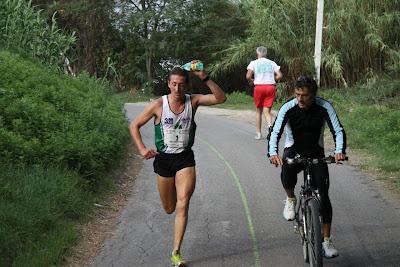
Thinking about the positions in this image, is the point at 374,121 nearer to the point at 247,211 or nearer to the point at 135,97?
the point at 247,211

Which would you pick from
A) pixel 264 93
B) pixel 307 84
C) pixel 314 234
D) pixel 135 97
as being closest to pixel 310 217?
pixel 314 234

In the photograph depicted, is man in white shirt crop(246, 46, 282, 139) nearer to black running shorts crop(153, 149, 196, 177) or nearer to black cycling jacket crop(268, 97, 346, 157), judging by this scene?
black cycling jacket crop(268, 97, 346, 157)

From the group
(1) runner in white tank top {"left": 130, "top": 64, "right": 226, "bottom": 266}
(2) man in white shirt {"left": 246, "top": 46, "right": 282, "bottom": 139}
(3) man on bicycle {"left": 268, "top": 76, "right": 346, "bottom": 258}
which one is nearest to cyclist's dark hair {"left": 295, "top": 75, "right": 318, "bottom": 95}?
(3) man on bicycle {"left": 268, "top": 76, "right": 346, "bottom": 258}

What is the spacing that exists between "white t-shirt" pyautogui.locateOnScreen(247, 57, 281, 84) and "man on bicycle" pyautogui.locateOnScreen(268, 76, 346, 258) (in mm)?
6442

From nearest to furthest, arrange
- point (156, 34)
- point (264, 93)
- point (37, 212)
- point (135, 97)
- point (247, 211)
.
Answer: point (37, 212) < point (247, 211) < point (264, 93) < point (135, 97) < point (156, 34)

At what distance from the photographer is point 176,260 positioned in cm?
558

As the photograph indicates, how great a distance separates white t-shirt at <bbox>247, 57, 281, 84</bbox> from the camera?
12.0 meters

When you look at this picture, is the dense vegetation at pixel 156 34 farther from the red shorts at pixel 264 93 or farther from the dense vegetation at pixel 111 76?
the red shorts at pixel 264 93

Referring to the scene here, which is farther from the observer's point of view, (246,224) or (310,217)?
(246,224)

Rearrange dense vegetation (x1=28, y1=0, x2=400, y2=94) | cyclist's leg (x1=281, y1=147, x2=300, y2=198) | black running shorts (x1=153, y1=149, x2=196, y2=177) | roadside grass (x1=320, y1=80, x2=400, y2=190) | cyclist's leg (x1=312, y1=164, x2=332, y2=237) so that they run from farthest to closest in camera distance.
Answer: dense vegetation (x1=28, y1=0, x2=400, y2=94) < roadside grass (x1=320, y1=80, x2=400, y2=190) < cyclist's leg (x1=281, y1=147, x2=300, y2=198) < black running shorts (x1=153, y1=149, x2=196, y2=177) < cyclist's leg (x1=312, y1=164, x2=332, y2=237)

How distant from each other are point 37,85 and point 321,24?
→ 363 inches

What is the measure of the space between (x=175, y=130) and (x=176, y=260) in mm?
1178

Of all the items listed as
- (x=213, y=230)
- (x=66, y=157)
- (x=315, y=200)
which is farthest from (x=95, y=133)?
(x=315, y=200)

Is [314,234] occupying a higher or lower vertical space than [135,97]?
higher
